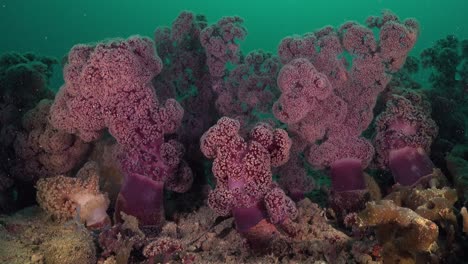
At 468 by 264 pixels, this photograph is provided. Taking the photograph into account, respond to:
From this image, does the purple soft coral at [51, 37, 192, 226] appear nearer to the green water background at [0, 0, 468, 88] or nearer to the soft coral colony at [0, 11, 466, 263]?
the soft coral colony at [0, 11, 466, 263]

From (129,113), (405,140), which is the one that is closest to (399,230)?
(405,140)

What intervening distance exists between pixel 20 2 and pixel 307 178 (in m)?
105

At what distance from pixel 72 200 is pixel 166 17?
135482 millimetres

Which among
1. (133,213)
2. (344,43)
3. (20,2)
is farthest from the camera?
(20,2)

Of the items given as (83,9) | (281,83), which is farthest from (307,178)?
(83,9)

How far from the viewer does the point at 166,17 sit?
431 ft

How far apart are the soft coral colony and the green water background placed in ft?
219

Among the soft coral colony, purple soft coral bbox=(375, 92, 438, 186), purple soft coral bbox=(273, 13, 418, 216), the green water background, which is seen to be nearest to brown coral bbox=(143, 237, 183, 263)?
the soft coral colony

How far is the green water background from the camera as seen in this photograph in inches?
3590

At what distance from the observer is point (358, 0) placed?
139125 millimetres

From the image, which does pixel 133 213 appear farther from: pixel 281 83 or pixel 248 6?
pixel 248 6

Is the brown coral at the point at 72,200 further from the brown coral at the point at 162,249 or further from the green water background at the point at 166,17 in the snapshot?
the green water background at the point at 166,17

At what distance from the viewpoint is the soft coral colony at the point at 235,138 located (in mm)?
4316

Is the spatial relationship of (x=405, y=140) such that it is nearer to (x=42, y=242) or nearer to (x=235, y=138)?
(x=235, y=138)
